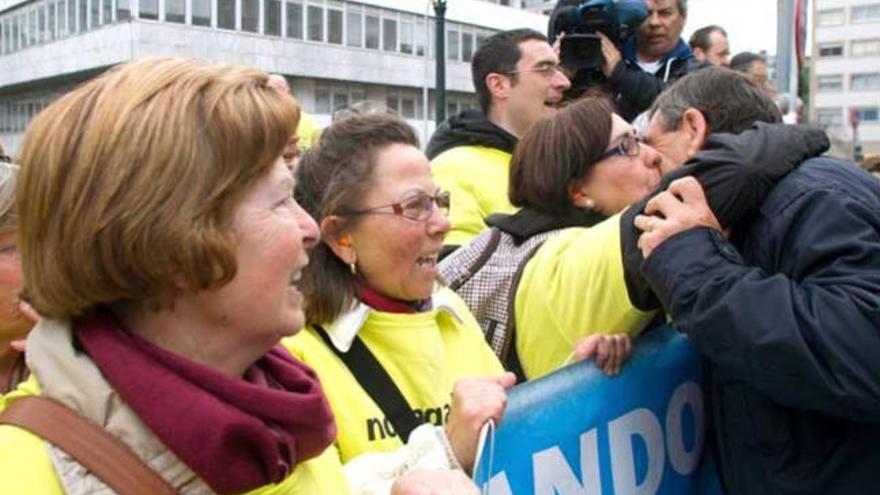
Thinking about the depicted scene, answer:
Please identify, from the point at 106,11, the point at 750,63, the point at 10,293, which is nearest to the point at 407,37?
the point at 106,11

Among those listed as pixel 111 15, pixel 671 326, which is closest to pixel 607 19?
pixel 671 326

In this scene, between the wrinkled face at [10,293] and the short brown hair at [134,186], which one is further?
the wrinkled face at [10,293]

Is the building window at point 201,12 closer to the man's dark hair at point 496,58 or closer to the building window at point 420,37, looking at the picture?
the building window at point 420,37

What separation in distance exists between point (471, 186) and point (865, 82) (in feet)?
328

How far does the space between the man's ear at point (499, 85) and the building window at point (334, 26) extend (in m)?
41.1

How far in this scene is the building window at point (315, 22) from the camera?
4400 cm

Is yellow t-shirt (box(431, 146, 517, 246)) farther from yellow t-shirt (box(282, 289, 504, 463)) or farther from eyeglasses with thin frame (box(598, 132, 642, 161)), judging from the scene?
yellow t-shirt (box(282, 289, 504, 463))

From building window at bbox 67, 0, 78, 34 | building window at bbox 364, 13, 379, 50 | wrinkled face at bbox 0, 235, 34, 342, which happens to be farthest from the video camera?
building window at bbox 364, 13, 379, 50

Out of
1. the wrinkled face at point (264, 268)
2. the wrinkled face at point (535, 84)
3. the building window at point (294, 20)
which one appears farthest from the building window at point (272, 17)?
the wrinkled face at point (264, 268)

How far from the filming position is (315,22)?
4434 centimetres

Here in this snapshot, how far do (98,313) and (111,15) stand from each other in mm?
41373

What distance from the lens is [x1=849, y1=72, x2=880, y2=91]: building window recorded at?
3649 inches

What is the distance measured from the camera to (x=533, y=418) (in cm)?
226

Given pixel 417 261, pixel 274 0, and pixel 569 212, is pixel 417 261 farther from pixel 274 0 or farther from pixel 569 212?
pixel 274 0
